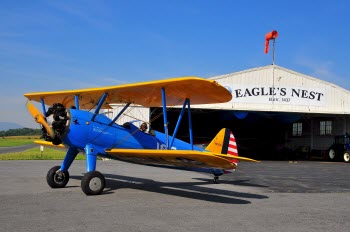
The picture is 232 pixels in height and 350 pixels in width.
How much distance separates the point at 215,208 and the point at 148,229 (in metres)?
2.25

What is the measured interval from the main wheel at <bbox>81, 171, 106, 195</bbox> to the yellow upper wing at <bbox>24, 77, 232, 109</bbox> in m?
2.18

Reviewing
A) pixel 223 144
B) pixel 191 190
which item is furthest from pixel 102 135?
pixel 223 144

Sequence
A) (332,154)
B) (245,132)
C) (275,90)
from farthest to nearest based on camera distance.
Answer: (245,132) < (332,154) < (275,90)

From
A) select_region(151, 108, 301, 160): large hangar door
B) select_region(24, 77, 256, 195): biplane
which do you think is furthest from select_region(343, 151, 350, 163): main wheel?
select_region(24, 77, 256, 195): biplane

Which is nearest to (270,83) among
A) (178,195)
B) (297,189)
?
(297,189)

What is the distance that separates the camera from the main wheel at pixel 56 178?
1008 centimetres

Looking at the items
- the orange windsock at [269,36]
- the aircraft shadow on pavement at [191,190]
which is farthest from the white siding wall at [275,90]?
the aircraft shadow on pavement at [191,190]

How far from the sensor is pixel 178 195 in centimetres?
927

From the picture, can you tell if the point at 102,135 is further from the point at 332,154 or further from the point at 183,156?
the point at 332,154

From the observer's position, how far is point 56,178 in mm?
10148

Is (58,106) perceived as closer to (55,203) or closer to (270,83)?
(55,203)

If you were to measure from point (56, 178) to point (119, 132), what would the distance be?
7.02 feet

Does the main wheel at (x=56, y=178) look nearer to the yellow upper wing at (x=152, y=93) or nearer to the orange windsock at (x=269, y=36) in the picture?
the yellow upper wing at (x=152, y=93)

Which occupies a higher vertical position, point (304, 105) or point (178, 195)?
point (304, 105)
